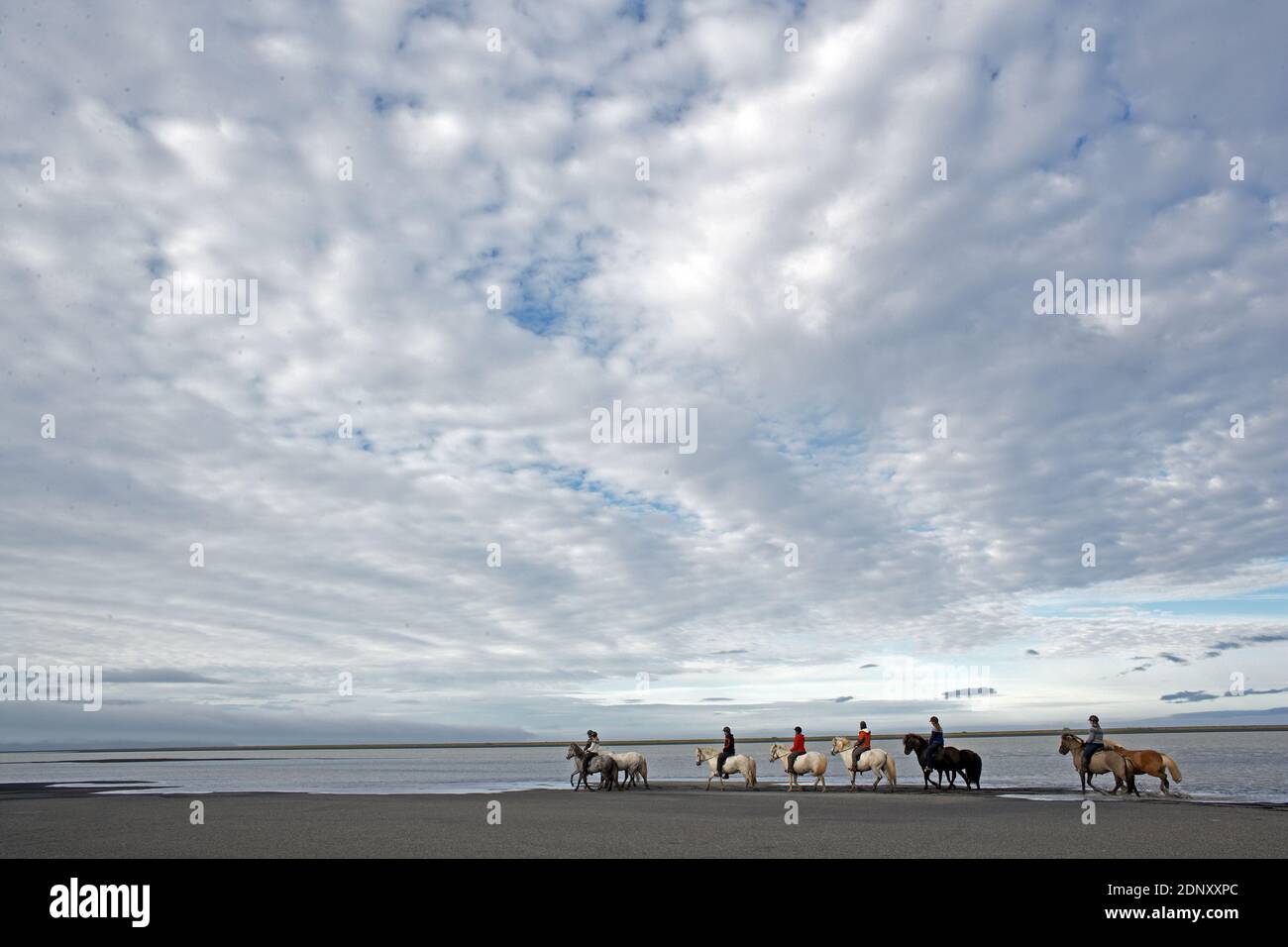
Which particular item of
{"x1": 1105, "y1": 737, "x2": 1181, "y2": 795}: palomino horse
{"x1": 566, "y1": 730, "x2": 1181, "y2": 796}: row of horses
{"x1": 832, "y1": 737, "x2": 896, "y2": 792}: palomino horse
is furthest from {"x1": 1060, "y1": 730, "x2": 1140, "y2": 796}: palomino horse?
{"x1": 832, "y1": 737, "x2": 896, "y2": 792}: palomino horse

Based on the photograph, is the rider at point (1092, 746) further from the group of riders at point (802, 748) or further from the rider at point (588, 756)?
the rider at point (588, 756)

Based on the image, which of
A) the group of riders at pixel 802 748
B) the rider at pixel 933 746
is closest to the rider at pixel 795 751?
the group of riders at pixel 802 748

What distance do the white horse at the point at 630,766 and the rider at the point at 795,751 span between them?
6.31 metres

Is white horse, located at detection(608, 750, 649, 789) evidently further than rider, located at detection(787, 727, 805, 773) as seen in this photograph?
Yes

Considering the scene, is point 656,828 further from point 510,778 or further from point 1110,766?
point 510,778

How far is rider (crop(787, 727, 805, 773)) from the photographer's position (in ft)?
114

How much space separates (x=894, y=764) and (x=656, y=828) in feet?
61.3

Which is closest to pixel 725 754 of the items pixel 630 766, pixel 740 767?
pixel 740 767

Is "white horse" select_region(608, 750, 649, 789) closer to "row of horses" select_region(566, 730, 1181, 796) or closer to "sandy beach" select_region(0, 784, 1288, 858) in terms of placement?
"row of horses" select_region(566, 730, 1181, 796)

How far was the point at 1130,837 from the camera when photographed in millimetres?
17547

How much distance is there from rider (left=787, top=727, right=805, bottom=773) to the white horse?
248 inches

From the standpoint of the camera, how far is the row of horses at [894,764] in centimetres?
3023
